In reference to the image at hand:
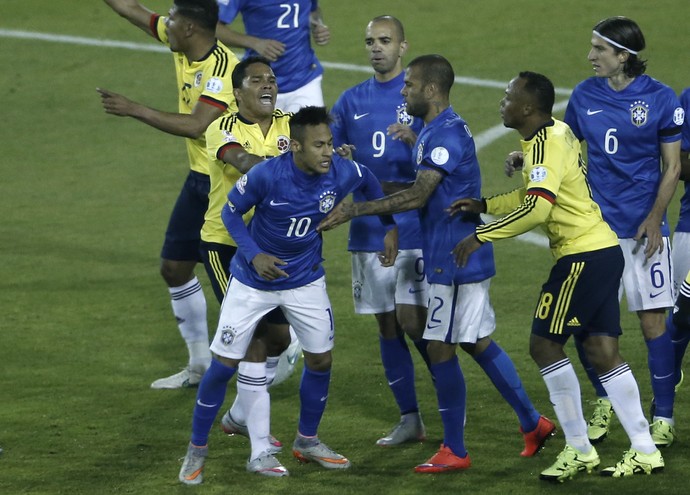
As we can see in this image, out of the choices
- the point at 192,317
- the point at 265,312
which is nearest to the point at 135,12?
the point at 192,317

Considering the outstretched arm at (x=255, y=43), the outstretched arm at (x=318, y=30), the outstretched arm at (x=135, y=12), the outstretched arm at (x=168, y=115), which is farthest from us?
the outstretched arm at (x=318, y=30)

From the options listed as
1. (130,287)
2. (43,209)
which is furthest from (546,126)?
(43,209)

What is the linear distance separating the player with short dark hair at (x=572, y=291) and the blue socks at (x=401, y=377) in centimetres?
109

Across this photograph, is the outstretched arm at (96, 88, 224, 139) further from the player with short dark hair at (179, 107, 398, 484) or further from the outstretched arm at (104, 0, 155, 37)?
the outstretched arm at (104, 0, 155, 37)

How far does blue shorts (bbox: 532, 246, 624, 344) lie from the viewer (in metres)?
7.54

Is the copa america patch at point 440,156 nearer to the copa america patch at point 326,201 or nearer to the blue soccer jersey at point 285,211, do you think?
the blue soccer jersey at point 285,211

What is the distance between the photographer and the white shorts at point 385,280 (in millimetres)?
8391

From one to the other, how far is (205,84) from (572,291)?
2.74 metres

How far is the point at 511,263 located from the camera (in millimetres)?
12375

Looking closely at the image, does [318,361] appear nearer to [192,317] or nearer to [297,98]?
[192,317]

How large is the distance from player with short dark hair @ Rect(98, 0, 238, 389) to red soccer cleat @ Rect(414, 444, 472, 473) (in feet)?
7.62

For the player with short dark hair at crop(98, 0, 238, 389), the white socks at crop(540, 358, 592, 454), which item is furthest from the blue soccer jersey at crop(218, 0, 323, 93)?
the white socks at crop(540, 358, 592, 454)

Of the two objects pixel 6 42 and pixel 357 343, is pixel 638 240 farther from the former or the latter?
pixel 6 42

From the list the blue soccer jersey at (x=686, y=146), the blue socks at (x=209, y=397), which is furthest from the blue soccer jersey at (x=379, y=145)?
the blue soccer jersey at (x=686, y=146)
